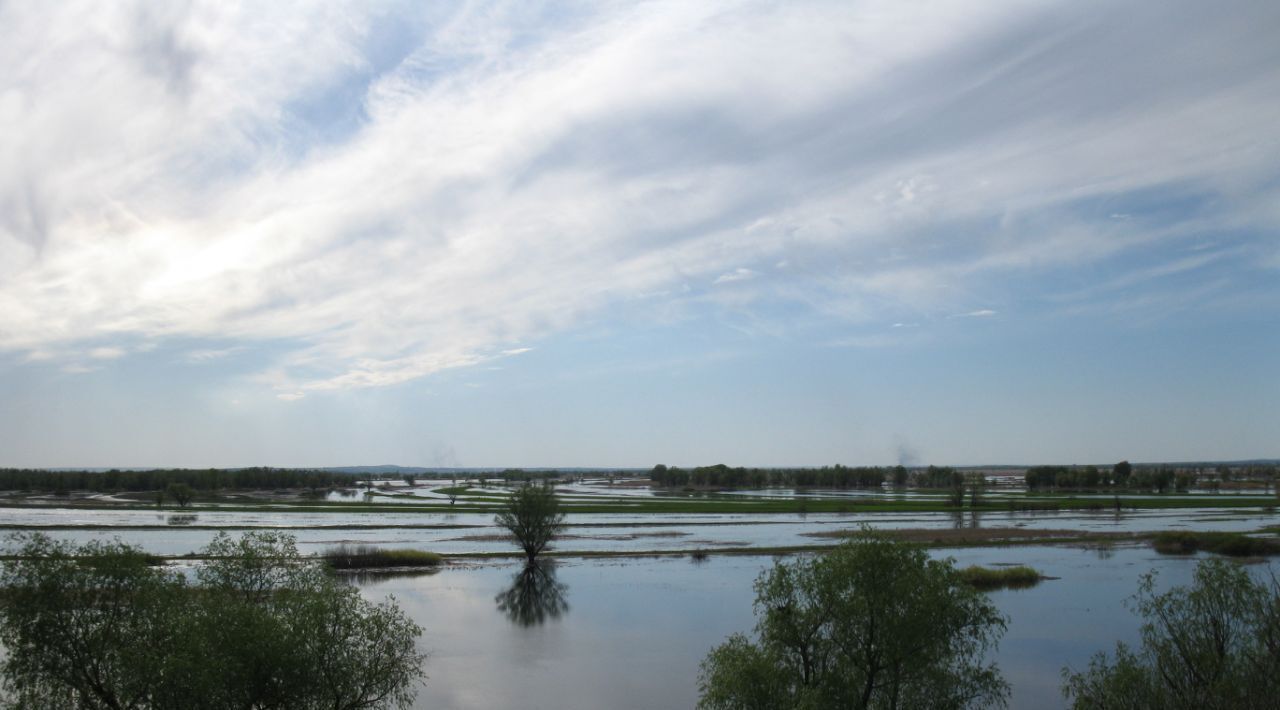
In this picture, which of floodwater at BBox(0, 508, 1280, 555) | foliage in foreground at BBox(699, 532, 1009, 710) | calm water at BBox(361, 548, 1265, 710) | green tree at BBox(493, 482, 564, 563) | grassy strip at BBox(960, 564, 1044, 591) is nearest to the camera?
foliage in foreground at BBox(699, 532, 1009, 710)

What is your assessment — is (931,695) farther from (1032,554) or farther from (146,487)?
(146,487)

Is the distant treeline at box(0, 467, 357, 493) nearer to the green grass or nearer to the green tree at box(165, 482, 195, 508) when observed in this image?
the green tree at box(165, 482, 195, 508)

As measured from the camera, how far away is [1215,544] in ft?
192

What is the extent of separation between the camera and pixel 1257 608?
2097 centimetres

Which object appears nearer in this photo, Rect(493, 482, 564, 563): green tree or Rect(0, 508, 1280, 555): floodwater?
Rect(493, 482, 564, 563): green tree

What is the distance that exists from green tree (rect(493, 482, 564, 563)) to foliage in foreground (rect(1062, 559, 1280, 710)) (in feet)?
132

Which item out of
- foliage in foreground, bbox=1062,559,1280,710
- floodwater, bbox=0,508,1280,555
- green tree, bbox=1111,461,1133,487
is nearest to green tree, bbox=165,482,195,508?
floodwater, bbox=0,508,1280,555

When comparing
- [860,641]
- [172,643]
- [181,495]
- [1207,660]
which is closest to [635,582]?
[860,641]

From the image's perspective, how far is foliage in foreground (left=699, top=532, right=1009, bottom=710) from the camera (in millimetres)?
19469

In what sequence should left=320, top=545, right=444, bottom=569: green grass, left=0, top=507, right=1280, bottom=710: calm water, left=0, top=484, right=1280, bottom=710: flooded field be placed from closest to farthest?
left=0, top=507, right=1280, bottom=710: calm water → left=0, top=484, right=1280, bottom=710: flooded field → left=320, top=545, right=444, bottom=569: green grass

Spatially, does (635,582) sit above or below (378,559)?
below

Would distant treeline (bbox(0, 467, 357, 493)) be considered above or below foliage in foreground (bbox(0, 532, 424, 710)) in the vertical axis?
below

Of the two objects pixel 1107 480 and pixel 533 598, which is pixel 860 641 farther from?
pixel 1107 480

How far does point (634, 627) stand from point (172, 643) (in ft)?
66.4
